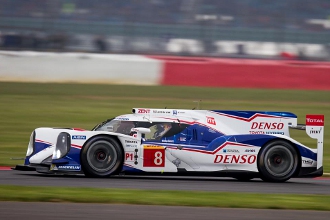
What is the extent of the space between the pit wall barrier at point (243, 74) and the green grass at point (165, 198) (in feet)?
48.7

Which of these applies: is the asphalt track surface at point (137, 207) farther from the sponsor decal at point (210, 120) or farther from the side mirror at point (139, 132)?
the sponsor decal at point (210, 120)

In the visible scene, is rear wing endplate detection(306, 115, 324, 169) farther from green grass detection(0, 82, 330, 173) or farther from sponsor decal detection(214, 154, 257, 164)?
green grass detection(0, 82, 330, 173)

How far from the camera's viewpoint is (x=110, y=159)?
10.2 meters

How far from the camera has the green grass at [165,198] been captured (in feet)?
25.9

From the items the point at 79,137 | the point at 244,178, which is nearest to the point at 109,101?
the point at 244,178

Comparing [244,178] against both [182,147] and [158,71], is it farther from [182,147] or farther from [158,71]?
[158,71]

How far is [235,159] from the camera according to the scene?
34.5 ft

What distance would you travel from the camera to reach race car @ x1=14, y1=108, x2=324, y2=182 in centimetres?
1011

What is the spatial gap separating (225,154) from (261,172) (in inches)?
26.1

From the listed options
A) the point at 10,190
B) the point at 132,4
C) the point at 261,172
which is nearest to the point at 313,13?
the point at 132,4

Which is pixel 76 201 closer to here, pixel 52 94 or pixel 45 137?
pixel 45 137

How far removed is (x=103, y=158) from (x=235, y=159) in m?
2.09

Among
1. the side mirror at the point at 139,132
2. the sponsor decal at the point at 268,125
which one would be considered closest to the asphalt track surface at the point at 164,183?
the side mirror at the point at 139,132

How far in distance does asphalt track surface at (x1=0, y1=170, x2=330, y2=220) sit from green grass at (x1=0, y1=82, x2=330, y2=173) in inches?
272
